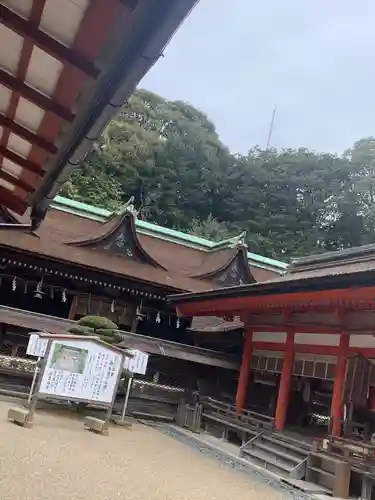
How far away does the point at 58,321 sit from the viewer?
43.8ft

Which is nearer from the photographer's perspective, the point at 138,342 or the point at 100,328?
the point at 100,328

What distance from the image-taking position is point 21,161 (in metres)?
4.68

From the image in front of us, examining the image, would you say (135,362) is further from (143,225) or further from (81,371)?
(143,225)

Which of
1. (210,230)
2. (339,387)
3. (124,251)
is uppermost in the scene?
(210,230)

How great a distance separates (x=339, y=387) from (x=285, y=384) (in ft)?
5.88

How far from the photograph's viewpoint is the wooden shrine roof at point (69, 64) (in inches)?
96.3

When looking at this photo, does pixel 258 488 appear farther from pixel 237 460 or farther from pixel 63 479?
pixel 63 479

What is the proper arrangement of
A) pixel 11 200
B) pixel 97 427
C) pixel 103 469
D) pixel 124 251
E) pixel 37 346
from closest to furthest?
pixel 11 200 → pixel 103 469 → pixel 97 427 → pixel 37 346 → pixel 124 251

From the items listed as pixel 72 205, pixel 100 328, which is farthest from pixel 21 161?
pixel 72 205

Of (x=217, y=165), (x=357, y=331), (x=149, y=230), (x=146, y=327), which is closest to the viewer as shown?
(x=357, y=331)

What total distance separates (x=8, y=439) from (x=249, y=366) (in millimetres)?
6901

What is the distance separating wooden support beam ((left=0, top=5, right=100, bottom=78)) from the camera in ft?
8.62

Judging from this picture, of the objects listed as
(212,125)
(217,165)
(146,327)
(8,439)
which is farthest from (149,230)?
(212,125)

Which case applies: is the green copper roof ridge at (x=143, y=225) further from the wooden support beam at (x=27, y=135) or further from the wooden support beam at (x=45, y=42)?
the wooden support beam at (x=45, y=42)
